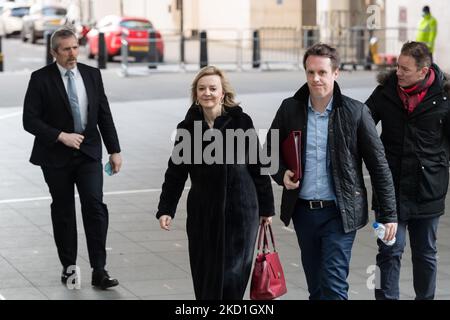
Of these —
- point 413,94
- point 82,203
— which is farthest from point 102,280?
point 413,94

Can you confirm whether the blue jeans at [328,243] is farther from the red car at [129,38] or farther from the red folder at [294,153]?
the red car at [129,38]

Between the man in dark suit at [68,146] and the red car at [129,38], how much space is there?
2224 cm

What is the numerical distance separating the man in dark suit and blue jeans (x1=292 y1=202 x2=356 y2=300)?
7.02 feet

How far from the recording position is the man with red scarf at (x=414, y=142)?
24.5ft

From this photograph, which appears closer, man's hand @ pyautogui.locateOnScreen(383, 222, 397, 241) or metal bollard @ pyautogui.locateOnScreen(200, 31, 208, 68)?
man's hand @ pyautogui.locateOnScreen(383, 222, 397, 241)

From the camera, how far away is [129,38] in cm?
3222

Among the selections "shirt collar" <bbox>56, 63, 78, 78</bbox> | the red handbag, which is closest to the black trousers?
"shirt collar" <bbox>56, 63, 78, 78</bbox>

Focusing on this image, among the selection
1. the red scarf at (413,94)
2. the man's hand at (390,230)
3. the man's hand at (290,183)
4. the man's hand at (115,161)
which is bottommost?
the man's hand at (390,230)

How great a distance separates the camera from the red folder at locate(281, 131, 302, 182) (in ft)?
22.0

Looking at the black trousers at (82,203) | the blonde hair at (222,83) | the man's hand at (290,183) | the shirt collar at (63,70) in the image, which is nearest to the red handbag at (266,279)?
the man's hand at (290,183)

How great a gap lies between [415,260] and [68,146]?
2554mm

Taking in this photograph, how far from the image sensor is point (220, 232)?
21.7 feet

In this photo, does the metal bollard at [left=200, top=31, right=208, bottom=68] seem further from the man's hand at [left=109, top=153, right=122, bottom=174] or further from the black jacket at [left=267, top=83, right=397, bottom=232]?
the black jacket at [left=267, top=83, right=397, bottom=232]

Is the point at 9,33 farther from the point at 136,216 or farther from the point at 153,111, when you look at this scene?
the point at 136,216
